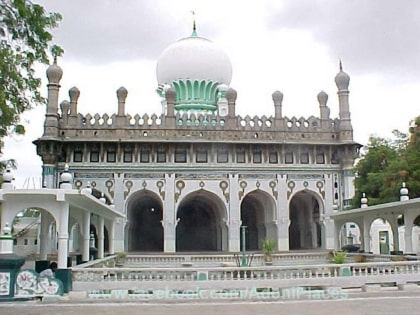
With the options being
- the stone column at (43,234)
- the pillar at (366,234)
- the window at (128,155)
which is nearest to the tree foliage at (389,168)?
the pillar at (366,234)

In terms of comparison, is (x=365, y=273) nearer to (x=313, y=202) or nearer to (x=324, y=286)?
(x=324, y=286)

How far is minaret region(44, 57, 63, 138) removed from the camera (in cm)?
2822

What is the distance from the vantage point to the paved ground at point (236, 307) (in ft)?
34.0

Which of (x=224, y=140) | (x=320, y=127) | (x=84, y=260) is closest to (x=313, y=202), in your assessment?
(x=320, y=127)

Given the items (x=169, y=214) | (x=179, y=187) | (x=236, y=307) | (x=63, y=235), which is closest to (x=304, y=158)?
(x=179, y=187)

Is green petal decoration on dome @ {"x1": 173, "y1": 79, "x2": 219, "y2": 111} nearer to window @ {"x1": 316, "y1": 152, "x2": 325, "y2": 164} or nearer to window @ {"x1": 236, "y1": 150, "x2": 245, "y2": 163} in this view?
window @ {"x1": 236, "y1": 150, "x2": 245, "y2": 163}

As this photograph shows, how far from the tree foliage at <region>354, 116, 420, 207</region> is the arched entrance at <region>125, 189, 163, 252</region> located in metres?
12.0

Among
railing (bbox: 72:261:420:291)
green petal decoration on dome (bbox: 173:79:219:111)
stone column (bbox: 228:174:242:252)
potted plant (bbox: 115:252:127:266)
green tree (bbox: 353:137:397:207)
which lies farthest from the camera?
green petal decoration on dome (bbox: 173:79:219:111)

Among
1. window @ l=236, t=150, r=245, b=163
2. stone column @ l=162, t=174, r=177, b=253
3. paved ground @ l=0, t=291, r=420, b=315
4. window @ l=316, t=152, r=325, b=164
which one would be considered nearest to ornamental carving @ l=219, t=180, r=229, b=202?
window @ l=236, t=150, r=245, b=163

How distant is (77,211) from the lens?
17922 mm

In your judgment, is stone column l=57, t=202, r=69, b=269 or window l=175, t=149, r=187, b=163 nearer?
stone column l=57, t=202, r=69, b=269

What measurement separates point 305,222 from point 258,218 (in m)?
2.81

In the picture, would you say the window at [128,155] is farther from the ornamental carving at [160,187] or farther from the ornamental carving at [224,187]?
the ornamental carving at [224,187]

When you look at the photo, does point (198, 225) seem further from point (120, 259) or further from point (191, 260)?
point (120, 259)
